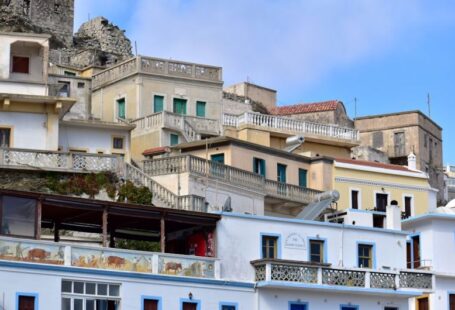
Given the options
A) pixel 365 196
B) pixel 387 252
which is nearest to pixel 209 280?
pixel 387 252

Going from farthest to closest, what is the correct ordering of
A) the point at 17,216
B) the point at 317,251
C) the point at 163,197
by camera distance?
the point at 163,197 < the point at 317,251 < the point at 17,216

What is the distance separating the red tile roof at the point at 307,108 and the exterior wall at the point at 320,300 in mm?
34465

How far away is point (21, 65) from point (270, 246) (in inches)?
758

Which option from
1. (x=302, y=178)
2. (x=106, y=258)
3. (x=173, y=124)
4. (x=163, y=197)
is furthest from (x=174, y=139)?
(x=106, y=258)

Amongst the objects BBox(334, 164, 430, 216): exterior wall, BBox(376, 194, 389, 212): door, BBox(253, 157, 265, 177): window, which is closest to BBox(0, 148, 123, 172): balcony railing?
BBox(253, 157, 265, 177): window

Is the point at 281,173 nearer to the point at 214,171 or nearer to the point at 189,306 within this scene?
the point at 214,171

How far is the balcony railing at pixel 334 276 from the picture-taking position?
1918 inches

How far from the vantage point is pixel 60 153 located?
57.5m

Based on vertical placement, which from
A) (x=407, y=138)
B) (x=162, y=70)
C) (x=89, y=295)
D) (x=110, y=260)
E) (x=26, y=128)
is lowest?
(x=89, y=295)

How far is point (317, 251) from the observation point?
2023 inches

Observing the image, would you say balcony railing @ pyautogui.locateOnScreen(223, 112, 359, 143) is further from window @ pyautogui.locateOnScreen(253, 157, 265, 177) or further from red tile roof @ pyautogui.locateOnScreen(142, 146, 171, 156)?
red tile roof @ pyautogui.locateOnScreen(142, 146, 171, 156)

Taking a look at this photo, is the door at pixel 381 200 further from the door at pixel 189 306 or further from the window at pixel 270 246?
the door at pixel 189 306

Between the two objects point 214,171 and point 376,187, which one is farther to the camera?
point 376,187

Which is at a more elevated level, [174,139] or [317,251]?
[174,139]
